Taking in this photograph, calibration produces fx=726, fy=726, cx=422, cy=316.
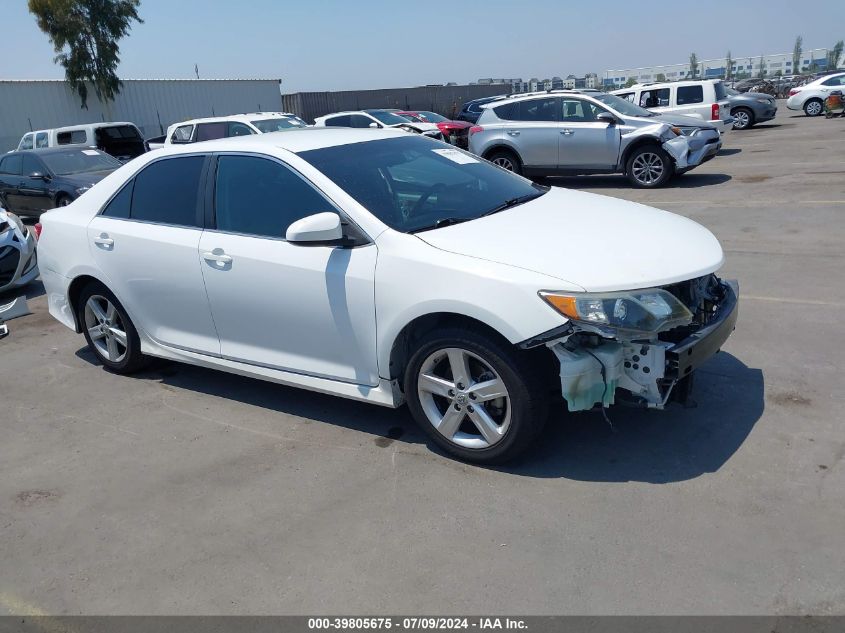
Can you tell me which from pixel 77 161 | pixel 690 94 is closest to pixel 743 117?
pixel 690 94

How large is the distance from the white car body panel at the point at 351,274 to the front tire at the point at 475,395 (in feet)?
0.48

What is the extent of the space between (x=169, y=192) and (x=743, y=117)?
74.5 ft

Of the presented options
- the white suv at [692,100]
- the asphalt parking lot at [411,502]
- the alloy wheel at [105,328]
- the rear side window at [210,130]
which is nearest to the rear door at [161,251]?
the alloy wheel at [105,328]

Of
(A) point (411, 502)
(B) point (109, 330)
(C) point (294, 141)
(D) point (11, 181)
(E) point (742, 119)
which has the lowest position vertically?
(A) point (411, 502)

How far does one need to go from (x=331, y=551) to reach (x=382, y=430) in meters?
1.17

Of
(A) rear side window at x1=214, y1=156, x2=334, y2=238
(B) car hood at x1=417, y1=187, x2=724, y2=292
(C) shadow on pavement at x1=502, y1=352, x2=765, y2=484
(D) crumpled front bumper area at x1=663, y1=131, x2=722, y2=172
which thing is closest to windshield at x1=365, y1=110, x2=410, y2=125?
(D) crumpled front bumper area at x1=663, y1=131, x2=722, y2=172

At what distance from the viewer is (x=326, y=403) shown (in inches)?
188

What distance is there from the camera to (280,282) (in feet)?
13.6

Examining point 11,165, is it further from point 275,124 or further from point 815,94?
point 815,94

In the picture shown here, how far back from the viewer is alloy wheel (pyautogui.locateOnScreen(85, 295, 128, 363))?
535 cm

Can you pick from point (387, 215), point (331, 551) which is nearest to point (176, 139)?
point (387, 215)

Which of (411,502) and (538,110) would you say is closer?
(411,502)

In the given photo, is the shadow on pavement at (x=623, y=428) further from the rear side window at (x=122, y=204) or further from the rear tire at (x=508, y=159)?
the rear tire at (x=508, y=159)

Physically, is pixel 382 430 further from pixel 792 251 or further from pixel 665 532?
pixel 792 251
